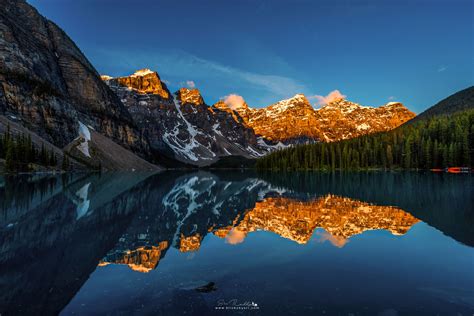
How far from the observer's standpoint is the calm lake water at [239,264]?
901cm

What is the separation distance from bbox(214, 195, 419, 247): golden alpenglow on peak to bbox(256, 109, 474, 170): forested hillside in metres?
111

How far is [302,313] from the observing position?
827 cm

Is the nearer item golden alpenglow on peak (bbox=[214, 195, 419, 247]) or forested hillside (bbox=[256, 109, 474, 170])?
golden alpenglow on peak (bbox=[214, 195, 419, 247])

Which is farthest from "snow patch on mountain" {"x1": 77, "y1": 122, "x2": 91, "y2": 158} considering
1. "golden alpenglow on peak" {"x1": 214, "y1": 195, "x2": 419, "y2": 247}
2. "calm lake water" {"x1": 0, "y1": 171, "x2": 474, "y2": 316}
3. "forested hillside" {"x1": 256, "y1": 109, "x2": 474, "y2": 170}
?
"golden alpenglow on peak" {"x1": 214, "y1": 195, "x2": 419, "y2": 247}

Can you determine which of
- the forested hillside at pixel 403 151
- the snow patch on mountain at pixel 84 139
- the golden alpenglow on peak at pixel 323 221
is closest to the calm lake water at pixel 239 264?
the golden alpenglow on peak at pixel 323 221

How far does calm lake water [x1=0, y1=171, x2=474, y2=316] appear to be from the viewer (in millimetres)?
9008

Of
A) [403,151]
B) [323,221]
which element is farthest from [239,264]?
[403,151]

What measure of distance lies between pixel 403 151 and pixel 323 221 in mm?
129688

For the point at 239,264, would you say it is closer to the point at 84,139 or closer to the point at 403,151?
the point at 403,151

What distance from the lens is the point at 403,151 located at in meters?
132

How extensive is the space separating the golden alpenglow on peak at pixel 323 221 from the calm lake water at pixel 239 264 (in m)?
0.14

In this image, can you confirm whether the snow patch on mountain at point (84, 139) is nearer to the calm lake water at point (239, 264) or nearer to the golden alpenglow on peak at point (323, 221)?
the calm lake water at point (239, 264)

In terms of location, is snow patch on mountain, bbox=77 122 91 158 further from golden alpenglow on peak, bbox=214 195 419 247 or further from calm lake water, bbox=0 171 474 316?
golden alpenglow on peak, bbox=214 195 419 247

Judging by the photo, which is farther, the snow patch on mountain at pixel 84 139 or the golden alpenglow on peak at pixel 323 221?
the snow patch on mountain at pixel 84 139
